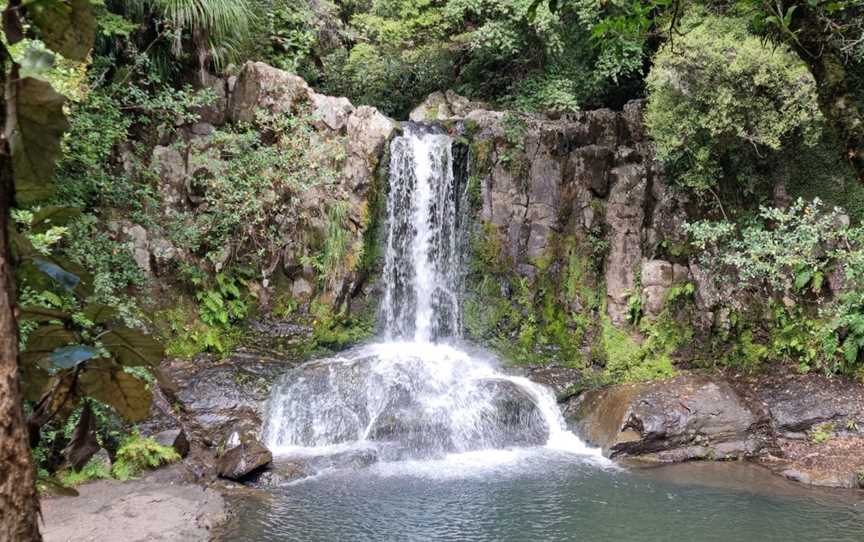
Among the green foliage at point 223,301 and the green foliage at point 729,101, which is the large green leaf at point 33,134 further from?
the green foliage at point 223,301

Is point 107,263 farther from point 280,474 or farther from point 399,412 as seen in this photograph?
point 399,412

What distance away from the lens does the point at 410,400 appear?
9.47m

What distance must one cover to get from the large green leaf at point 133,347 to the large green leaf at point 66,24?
547 millimetres

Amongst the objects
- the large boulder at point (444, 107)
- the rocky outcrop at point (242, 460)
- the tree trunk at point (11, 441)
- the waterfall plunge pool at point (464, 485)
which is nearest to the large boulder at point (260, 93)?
the large boulder at point (444, 107)

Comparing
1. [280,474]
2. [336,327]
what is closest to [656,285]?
[336,327]

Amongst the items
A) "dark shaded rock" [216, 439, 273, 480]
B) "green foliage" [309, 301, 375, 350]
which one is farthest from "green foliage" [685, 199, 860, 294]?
"dark shaded rock" [216, 439, 273, 480]

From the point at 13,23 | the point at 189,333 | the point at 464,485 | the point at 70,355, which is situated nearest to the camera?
the point at 13,23

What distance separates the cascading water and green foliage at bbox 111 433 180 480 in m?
1.52

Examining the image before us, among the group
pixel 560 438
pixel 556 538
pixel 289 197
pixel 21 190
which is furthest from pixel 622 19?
pixel 289 197

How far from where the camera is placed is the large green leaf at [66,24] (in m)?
1.13

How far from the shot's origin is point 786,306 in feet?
34.0

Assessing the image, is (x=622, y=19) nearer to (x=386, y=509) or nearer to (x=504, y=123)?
(x=386, y=509)

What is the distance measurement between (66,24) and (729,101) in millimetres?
10037

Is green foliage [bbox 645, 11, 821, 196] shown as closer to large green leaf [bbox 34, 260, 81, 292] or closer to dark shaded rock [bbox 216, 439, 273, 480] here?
dark shaded rock [bbox 216, 439, 273, 480]
